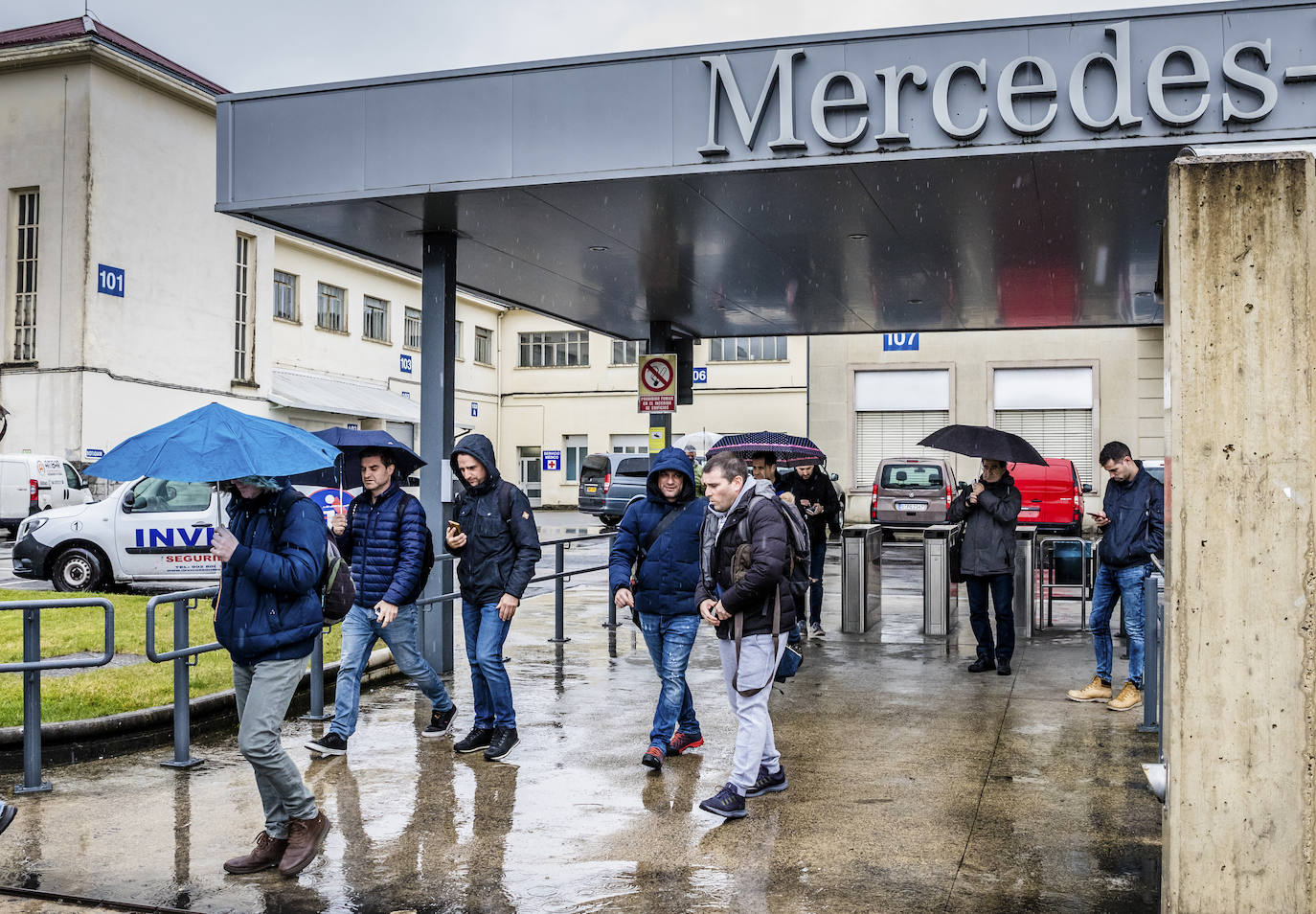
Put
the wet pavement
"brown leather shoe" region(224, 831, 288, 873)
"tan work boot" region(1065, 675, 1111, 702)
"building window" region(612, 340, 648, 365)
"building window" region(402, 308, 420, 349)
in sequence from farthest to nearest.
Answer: "building window" region(612, 340, 648, 365) → "building window" region(402, 308, 420, 349) → "tan work boot" region(1065, 675, 1111, 702) → "brown leather shoe" region(224, 831, 288, 873) → the wet pavement

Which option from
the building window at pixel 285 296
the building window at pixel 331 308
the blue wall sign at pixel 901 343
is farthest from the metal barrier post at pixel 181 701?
the building window at pixel 331 308

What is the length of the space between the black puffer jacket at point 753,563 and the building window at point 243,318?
30.6m

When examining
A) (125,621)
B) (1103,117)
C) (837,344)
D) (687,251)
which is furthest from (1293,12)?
(837,344)

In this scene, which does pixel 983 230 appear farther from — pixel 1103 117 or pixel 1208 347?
pixel 1208 347

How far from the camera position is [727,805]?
18.6 feet

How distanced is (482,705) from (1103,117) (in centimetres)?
503

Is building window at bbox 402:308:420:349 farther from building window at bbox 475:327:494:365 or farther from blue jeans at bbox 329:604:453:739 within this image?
blue jeans at bbox 329:604:453:739

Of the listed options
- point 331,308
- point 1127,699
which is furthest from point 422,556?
point 331,308

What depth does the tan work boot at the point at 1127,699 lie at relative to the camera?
8094 millimetres

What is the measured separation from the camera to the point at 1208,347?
3736mm

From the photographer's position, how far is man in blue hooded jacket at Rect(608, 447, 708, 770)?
6715 millimetres

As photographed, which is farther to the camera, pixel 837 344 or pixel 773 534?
pixel 837 344

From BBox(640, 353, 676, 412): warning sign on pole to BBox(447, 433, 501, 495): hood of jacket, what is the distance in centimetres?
725

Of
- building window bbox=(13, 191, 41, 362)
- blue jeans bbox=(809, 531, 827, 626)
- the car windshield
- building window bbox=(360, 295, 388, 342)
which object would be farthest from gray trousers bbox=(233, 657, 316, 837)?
building window bbox=(360, 295, 388, 342)
